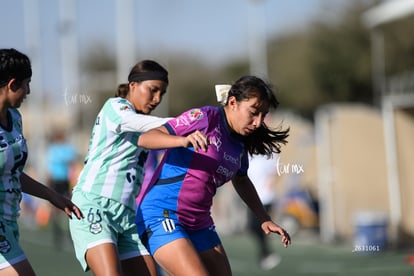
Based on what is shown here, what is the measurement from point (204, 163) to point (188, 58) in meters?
50.0

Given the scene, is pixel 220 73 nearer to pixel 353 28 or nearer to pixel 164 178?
pixel 353 28

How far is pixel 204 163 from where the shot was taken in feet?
20.4

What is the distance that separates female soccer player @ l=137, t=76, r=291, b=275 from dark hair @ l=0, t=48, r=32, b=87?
Result: 944 mm

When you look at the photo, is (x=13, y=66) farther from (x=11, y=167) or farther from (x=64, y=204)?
(x=64, y=204)

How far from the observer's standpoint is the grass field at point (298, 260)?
42.4 ft

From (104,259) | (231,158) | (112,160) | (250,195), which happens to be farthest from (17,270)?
(250,195)

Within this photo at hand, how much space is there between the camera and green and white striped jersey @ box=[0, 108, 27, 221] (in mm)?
5781

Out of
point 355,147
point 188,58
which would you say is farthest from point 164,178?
point 188,58

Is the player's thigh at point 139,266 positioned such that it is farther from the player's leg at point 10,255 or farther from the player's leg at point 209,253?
the player's leg at point 10,255

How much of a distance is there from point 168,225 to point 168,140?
0.76 m

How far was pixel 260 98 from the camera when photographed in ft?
20.3

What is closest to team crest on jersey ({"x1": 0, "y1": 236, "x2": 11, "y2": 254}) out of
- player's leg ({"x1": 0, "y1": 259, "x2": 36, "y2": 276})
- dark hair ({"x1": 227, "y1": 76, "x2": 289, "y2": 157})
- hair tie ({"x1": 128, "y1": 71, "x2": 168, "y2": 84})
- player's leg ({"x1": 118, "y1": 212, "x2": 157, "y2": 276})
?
player's leg ({"x1": 0, "y1": 259, "x2": 36, "y2": 276})

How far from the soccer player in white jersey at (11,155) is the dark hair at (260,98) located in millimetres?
1351

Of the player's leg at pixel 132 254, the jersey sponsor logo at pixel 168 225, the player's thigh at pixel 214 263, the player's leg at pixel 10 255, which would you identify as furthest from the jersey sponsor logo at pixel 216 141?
the player's leg at pixel 10 255
